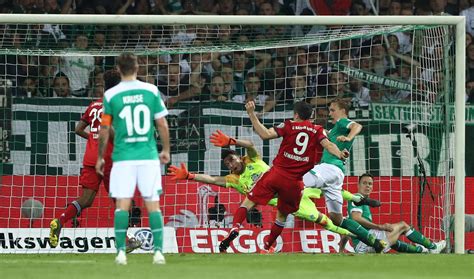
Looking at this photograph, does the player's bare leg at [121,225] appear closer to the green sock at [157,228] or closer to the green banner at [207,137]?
the green sock at [157,228]

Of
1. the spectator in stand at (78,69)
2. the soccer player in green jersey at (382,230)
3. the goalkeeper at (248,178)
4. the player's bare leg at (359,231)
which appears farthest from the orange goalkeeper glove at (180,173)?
the soccer player in green jersey at (382,230)

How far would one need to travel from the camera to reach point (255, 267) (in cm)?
1204

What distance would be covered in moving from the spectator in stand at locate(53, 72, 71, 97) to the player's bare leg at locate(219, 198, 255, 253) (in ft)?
11.0

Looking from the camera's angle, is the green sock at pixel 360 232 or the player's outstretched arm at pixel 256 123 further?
the green sock at pixel 360 232

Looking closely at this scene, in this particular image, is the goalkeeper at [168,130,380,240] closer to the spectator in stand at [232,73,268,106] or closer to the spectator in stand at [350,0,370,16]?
the spectator in stand at [232,73,268,106]

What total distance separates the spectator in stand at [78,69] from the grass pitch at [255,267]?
4180mm

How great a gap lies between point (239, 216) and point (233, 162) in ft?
3.92

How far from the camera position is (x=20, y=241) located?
17188 millimetres

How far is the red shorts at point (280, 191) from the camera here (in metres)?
15.8

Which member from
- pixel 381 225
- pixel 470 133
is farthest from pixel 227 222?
pixel 470 133

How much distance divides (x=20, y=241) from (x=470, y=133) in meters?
6.24

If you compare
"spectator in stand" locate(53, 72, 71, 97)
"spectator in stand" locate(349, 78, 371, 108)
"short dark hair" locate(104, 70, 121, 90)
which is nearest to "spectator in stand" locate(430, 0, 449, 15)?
"spectator in stand" locate(349, 78, 371, 108)

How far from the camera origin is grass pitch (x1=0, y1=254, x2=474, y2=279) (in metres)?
10.9

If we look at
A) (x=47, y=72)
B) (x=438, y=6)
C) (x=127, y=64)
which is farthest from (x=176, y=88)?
(x=127, y=64)
